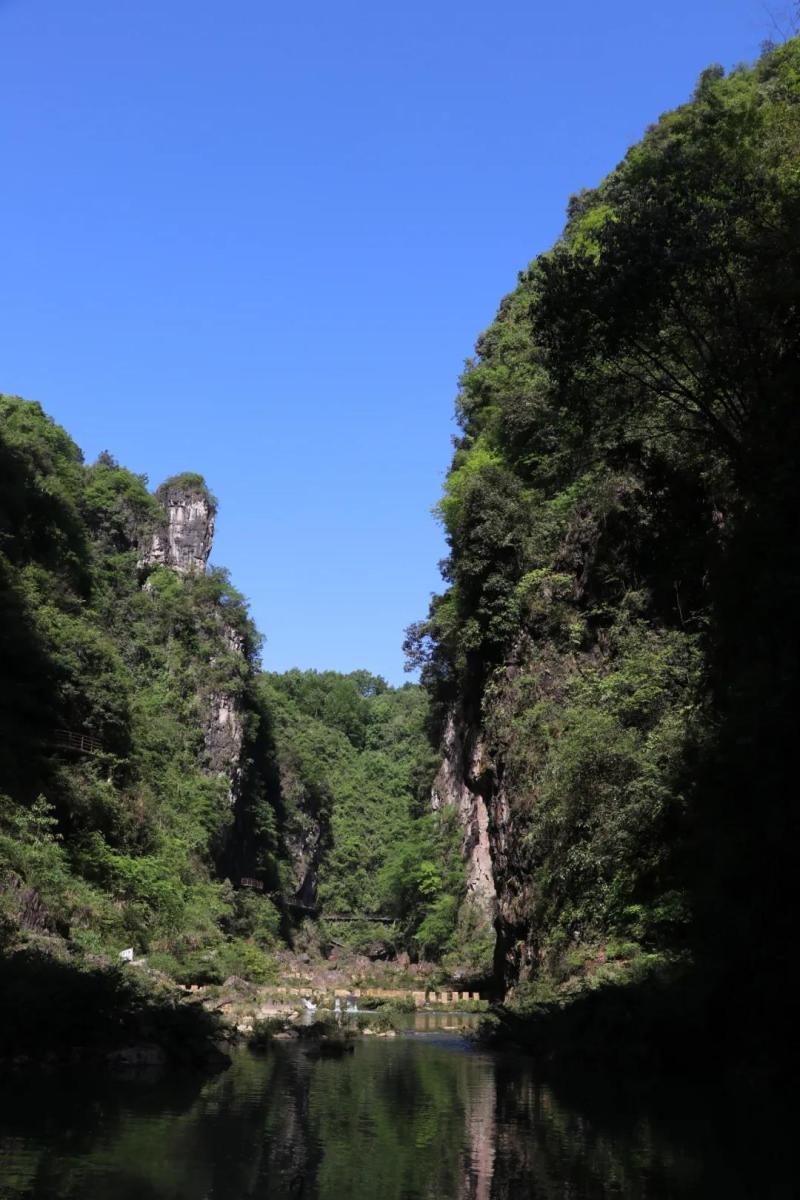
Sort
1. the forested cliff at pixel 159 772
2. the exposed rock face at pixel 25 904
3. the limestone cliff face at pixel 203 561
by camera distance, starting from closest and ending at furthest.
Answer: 1. the exposed rock face at pixel 25 904
2. the forested cliff at pixel 159 772
3. the limestone cliff face at pixel 203 561

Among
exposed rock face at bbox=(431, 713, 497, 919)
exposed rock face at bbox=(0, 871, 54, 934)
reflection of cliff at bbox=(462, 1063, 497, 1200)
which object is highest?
exposed rock face at bbox=(431, 713, 497, 919)

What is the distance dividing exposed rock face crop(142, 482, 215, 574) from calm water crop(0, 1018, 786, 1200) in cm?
6666

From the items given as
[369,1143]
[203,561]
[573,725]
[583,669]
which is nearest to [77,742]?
[583,669]

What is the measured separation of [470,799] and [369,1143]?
39198 mm

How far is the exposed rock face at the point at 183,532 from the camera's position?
81.6 m

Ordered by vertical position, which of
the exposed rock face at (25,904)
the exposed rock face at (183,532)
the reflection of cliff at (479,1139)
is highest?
the exposed rock face at (183,532)

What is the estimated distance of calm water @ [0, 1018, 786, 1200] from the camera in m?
9.19

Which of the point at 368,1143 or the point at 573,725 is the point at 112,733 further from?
the point at 368,1143

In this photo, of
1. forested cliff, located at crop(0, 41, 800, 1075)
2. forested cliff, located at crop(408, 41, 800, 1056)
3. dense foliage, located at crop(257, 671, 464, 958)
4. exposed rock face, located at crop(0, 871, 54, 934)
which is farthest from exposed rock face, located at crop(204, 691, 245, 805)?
exposed rock face, located at crop(0, 871, 54, 934)

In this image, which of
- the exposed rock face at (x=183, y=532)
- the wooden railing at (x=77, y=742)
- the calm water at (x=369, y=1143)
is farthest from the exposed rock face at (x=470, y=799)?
the exposed rock face at (x=183, y=532)

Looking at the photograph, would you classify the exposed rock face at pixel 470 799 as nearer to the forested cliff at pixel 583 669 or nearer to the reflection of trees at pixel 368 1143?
the forested cliff at pixel 583 669

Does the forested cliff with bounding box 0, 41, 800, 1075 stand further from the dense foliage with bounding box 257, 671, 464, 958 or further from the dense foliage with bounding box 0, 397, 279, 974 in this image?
the dense foliage with bounding box 257, 671, 464, 958

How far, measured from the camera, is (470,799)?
50812mm

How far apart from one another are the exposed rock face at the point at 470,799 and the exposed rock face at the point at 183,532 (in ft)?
100
